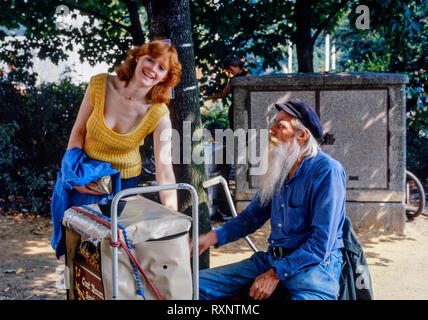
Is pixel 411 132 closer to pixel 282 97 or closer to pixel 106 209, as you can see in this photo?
pixel 282 97

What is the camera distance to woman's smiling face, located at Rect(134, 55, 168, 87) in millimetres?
3041

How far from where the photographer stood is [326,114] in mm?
6914

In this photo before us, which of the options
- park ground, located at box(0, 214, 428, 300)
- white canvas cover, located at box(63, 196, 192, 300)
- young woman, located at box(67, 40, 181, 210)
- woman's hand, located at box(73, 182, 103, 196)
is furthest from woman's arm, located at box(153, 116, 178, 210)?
park ground, located at box(0, 214, 428, 300)

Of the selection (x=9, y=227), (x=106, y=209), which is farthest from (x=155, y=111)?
(x=9, y=227)

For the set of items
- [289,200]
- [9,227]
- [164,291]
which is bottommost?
[9,227]

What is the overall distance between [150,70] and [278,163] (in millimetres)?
961

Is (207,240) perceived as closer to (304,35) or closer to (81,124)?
(81,124)

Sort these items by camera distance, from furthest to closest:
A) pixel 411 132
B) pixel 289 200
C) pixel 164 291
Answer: pixel 411 132
pixel 289 200
pixel 164 291

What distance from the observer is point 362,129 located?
22.6 ft

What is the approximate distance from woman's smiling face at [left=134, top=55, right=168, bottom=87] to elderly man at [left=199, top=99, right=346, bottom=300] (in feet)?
2.47

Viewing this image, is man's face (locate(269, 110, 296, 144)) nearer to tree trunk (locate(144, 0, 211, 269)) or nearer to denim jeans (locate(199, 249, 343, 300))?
denim jeans (locate(199, 249, 343, 300))

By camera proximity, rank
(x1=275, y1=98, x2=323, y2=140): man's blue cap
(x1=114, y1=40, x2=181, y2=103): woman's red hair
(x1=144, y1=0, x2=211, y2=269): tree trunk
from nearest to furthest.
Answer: (x1=275, y1=98, x2=323, y2=140): man's blue cap, (x1=114, y1=40, x2=181, y2=103): woman's red hair, (x1=144, y1=0, x2=211, y2=269): tree trunk

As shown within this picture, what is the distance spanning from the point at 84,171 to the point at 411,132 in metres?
8.73
